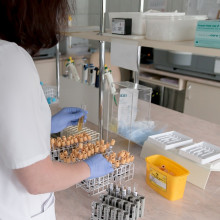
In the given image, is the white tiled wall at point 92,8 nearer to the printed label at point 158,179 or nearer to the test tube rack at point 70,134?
the test tube rack at point 70,134

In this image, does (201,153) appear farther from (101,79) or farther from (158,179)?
(101,79)

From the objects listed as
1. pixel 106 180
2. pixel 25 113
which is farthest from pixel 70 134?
pixel 25 113

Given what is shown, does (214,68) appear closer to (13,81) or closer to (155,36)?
(155,36)

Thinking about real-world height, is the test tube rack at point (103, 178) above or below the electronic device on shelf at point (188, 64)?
below

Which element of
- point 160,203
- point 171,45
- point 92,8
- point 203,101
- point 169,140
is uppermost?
point 92,8

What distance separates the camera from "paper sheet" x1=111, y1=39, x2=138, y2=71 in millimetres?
1163

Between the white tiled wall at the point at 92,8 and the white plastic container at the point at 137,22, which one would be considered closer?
the white plastic container at the point at 137,22

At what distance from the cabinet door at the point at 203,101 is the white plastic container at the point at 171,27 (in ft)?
6.67

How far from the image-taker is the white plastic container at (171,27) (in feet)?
3.44

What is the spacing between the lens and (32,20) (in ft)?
2.29

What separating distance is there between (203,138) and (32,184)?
3.71ft

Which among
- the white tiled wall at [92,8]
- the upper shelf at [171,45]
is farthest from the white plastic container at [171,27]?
the white tiled wall at [92,8]

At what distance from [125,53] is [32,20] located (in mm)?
568

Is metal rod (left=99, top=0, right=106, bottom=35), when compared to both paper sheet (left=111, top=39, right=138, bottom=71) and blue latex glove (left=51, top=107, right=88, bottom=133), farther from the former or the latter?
blue latex glove (left=51, top=107, right=88, bottom=133)
